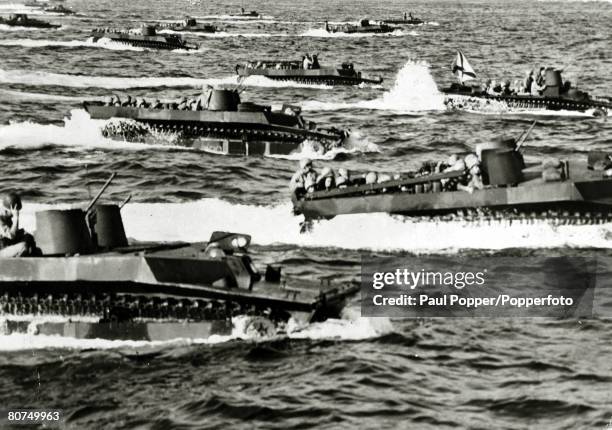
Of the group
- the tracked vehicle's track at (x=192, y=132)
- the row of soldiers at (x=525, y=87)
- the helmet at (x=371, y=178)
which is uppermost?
the row of soldiers at (x=525, y=87)

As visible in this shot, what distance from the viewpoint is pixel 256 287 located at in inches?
816

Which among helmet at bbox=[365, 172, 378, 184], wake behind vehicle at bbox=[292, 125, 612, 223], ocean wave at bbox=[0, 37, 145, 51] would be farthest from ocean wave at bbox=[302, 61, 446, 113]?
ocean wave at bbox=[0, 37, 145, 51]

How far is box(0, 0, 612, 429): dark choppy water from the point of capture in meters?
17.4

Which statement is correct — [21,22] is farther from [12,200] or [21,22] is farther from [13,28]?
[12,200]

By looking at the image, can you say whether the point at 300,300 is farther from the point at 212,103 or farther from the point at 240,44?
the point at 240,44

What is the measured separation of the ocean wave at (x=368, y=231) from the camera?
1142 inches

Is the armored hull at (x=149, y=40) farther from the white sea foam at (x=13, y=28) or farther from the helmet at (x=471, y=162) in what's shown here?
the helmet at (x=471, y=162)

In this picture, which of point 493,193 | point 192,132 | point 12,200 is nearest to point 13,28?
point 192,132

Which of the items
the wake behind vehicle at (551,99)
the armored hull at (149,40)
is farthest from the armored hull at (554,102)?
the armored hull at (149,40)

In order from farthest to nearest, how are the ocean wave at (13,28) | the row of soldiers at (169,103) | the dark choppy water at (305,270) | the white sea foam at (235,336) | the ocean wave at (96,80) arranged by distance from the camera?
the ocean wave at (13,28) < the ocean wave at (96,80) < the row of soldiers at (169,103) < the white sea foam at (235,336) < the dark choppy water at (305,270)

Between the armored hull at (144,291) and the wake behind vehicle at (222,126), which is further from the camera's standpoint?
the wake behind vehicle at (222,126)

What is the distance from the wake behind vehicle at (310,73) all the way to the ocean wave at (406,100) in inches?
82.3

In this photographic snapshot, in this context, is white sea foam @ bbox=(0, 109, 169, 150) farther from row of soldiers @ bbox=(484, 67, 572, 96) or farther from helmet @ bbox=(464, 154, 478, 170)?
row of soldiers @ bbox=(484, 67, 572, 96)

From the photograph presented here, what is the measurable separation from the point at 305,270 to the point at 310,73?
131 ft
